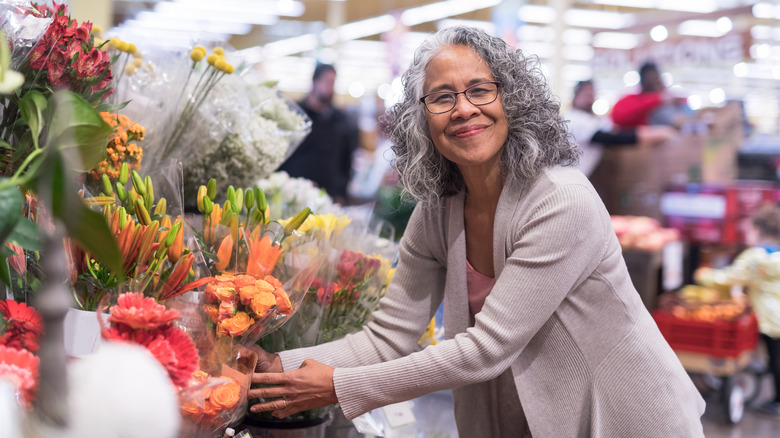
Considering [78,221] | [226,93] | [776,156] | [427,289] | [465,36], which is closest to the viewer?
[78,221]

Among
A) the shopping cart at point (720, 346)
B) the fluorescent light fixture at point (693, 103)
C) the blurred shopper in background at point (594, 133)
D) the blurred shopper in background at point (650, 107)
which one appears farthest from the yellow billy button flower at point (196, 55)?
the fluorescent light fixture at point (693, 103)

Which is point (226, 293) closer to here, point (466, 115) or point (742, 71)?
point (466, 115)

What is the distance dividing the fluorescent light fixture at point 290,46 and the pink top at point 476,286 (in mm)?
12070

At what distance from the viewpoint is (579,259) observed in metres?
1.29

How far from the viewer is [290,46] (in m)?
14.4

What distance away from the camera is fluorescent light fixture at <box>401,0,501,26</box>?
1095 centimetres

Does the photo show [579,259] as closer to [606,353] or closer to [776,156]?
[606,353]

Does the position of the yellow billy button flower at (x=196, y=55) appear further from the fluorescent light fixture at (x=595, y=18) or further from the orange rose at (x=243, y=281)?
the fluorescent light fixture at (x=595, y=18)

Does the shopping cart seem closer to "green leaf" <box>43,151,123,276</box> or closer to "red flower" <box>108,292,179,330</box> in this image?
"red flower" <box>108,292,179,330</box>

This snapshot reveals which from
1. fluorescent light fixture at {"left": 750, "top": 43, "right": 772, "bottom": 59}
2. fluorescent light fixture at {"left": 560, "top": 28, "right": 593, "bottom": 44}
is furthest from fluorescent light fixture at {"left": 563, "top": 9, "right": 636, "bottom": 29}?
fluorescent light fixture at {"left": 750, "top": 43, "right": 772, "bottom": 59}

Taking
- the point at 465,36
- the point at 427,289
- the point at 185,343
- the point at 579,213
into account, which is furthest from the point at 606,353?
the point at 185,343

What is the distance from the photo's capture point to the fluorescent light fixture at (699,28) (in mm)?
6157

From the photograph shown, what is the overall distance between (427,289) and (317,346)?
0.94ft

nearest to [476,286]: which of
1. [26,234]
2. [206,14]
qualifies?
[26,234]
